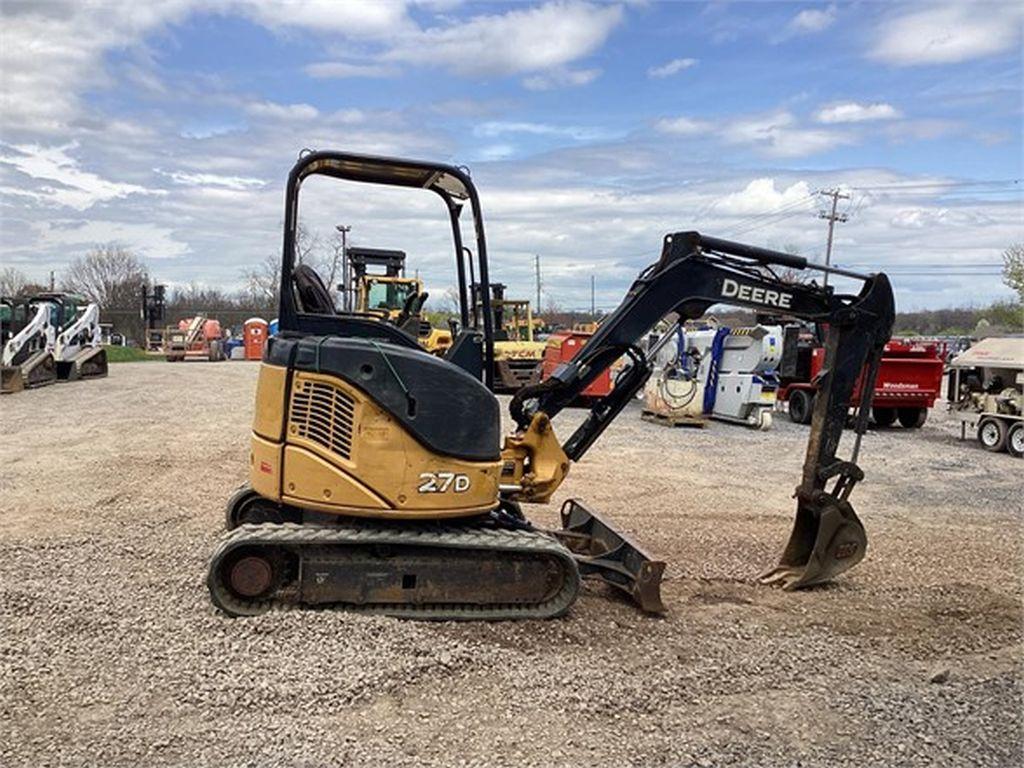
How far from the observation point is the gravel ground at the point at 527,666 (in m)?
3.80

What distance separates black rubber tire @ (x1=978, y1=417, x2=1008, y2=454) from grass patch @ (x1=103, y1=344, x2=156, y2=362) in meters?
32.5

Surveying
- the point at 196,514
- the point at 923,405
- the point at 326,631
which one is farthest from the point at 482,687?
the point at 923,405

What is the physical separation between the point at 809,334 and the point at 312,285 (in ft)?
54.0

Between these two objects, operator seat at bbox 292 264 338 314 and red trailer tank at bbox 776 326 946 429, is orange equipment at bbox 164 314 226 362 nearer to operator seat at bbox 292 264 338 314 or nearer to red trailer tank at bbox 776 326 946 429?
red trailer tank at bbox 776 326 946 429

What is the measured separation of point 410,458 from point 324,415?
571 mm

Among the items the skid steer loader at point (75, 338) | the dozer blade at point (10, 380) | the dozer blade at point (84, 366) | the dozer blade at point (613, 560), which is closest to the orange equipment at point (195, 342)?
the skid steer loader at point (75, 338)

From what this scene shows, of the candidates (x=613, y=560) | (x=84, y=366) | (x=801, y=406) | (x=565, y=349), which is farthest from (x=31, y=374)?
(x=613, y=560)

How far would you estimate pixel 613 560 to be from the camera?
5816 millimetres

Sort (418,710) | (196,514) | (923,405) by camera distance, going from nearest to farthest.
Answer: (418,710), (196,514), (923,405)

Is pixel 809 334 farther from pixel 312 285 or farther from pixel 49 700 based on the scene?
pixel 49 700

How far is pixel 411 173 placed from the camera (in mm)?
5750

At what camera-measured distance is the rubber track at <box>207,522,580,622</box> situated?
16.4 feet

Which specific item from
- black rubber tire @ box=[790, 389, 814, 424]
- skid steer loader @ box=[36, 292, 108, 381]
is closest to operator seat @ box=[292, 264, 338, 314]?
black rubber tire @ box=[790, 389, 814, 424]

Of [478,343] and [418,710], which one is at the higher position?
[478,343]
